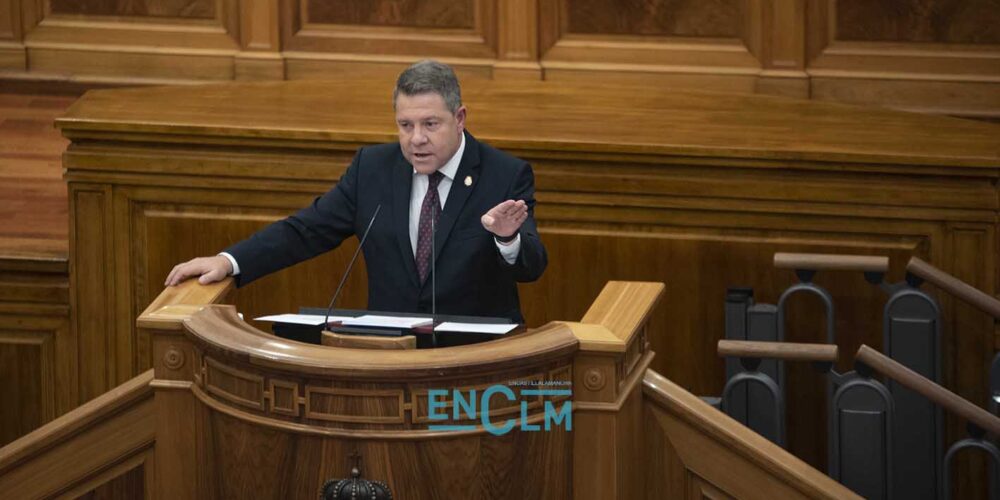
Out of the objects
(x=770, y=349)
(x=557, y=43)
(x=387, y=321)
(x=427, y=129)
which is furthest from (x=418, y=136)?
(x=557, y=43)

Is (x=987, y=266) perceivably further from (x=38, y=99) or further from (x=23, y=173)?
(x=38, y=99)

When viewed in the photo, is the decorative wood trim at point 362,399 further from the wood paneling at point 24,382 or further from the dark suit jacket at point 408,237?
the wood paneling at point 24,382

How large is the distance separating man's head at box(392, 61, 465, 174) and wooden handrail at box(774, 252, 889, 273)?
0.81 m

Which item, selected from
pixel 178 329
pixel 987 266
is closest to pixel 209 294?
pixel 178 329

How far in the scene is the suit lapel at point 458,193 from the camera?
2.32m

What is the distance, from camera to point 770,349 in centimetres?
274

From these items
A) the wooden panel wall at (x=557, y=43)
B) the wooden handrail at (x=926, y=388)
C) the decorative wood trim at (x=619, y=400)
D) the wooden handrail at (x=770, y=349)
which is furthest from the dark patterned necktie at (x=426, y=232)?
the wooden panel wall at (x=557, y=43)

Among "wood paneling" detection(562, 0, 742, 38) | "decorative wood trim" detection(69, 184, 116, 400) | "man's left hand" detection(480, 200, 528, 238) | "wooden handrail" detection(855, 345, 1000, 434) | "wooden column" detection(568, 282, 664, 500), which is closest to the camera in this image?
"wooden column" detection(568, 282, 664, 500)

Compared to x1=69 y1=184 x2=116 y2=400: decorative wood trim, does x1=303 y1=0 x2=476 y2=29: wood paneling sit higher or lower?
higher

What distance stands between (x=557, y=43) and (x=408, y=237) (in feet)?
5.99

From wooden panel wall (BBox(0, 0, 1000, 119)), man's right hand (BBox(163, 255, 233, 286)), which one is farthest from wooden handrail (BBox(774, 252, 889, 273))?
wooden panel wall (BBox(0, 0, 1000, 119))

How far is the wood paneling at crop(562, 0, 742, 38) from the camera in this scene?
4.00m

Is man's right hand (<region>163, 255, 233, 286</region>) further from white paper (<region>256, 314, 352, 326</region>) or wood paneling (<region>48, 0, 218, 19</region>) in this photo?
wood paneling (<region>48, 0, 218, 19</region>)

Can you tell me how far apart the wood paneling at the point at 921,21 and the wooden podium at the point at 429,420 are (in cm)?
190
